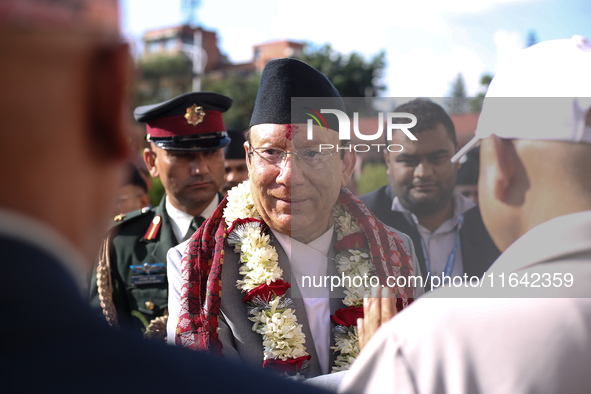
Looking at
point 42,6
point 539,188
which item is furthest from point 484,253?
point 42,6

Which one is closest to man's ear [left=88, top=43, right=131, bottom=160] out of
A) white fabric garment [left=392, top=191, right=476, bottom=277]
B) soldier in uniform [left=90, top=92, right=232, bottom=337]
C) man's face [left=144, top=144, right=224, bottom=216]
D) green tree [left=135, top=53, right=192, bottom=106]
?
white fabric garment [left=392, top=191, right=476, bottom=277]

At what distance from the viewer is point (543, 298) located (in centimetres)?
121

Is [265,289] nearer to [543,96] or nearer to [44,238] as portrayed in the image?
[543,96]

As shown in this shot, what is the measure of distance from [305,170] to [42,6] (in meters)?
1.81

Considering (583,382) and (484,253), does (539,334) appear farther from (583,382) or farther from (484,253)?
(484,253)

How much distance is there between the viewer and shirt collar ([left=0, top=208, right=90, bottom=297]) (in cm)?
57

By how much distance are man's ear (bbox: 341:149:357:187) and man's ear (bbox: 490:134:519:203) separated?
1.12 meters

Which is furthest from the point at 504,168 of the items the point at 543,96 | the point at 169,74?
the point at 169,74

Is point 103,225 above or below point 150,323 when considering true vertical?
above

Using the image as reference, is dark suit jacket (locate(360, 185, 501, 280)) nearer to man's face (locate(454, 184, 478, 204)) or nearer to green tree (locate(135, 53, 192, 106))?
man's face (locate(454, 184, 478, 204))

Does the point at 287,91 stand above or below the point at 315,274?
above

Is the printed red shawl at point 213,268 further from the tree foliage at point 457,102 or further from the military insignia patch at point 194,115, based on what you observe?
the military insignia patch at point 194,115

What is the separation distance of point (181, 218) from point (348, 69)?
27052 mm

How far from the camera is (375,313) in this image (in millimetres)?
1718
